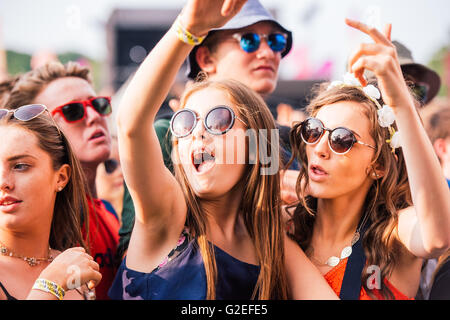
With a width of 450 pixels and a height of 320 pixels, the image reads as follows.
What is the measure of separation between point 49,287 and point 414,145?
126 centimetres

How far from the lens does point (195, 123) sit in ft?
5.56

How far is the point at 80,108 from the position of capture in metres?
2.55

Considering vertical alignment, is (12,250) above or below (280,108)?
below

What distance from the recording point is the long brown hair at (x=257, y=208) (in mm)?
1743

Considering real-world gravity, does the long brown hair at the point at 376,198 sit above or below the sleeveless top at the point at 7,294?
above

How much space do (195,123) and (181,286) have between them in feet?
1.87

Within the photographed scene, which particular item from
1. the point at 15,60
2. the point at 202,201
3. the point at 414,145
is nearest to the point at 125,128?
the point at 202,201

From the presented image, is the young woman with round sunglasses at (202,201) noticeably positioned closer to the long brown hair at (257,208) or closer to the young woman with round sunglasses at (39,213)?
the long brown hair at (257,208)

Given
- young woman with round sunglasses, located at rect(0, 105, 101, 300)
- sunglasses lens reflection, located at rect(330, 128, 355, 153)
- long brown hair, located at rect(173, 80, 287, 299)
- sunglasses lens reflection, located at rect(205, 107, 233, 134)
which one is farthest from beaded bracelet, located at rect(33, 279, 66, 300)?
sunglasses lens reflection, located at rect(330, 128, 355, 153)

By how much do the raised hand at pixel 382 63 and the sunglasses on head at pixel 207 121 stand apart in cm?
47

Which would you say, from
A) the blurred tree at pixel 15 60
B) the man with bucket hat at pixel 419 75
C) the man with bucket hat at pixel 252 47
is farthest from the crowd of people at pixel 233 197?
the blurred tree at pixel 15 60

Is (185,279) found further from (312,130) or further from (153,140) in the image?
(312,130)

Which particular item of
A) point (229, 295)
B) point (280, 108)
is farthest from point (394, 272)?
point (280, 108)
